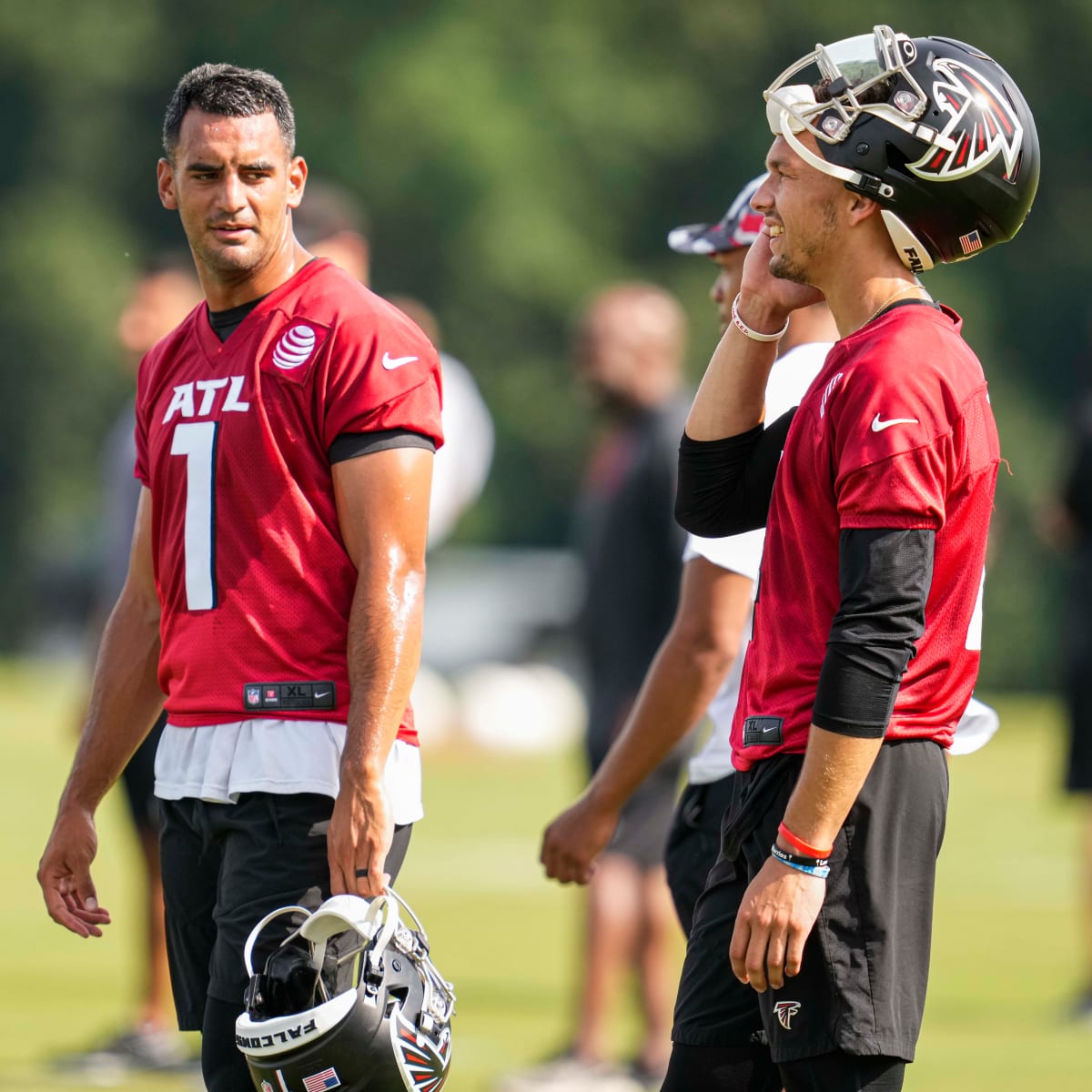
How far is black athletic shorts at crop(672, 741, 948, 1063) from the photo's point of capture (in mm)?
3338

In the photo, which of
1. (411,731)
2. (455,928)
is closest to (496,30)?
(455,928)

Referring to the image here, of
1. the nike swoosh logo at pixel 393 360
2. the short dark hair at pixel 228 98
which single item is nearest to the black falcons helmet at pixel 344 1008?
the nike swoosh logo at pixel 393 360

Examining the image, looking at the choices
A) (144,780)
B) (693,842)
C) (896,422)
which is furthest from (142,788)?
(896,422)

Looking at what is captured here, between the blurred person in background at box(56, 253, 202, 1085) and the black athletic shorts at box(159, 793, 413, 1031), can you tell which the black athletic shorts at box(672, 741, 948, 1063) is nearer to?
the black athletic shorts at box(159, 793, 413, 1031)

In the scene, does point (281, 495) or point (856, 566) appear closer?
point (856, 566)

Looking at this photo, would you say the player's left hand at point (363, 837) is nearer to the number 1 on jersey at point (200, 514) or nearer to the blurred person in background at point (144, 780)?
the number 1 on jersey at point (200, 514)

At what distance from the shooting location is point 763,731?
3562 millimetres

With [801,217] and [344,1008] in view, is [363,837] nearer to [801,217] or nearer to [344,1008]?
[344,1008]

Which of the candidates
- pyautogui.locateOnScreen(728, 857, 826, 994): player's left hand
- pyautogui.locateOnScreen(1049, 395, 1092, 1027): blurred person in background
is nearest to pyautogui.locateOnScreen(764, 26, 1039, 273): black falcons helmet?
pyautogui.locateOnScreen(728, 857, 826, 994): player's left hand

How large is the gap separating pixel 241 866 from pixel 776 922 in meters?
1.17

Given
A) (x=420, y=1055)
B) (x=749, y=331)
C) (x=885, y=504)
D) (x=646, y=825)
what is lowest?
(x=646, y=825)

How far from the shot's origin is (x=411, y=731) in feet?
13.6

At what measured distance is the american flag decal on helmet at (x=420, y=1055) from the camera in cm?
374

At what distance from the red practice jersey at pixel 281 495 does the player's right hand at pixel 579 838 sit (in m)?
0.57
